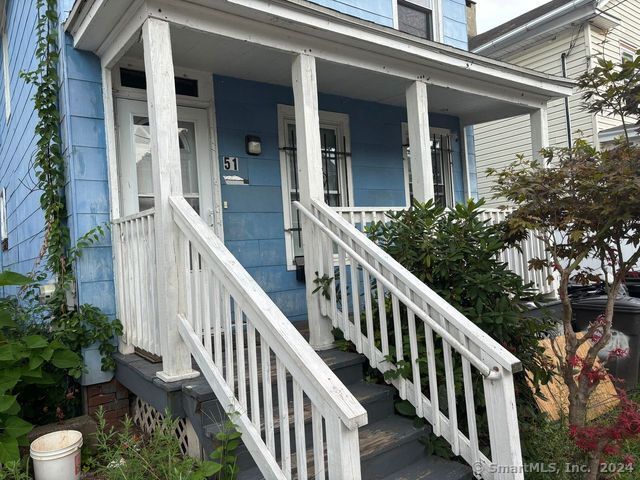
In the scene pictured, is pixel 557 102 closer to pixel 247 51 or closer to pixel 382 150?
pixel 382 150

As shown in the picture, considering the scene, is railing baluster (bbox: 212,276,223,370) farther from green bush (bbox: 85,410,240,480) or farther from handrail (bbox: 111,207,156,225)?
handrail (bbox: 111,207,156,225)

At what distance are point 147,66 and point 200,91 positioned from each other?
1430 mm

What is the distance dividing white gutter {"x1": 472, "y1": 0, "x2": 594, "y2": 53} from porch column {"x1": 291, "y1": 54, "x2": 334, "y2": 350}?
718cm

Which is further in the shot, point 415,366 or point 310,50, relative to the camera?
point 310,50

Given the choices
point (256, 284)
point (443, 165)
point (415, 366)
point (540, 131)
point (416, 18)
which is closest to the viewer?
point (256, 284)

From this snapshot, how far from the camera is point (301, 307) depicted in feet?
16.2

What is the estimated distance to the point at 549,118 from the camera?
959 centimetres

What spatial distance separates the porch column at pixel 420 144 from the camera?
14.5 feet

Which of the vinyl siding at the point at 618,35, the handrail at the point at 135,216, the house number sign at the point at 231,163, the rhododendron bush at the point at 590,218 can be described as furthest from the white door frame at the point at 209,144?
the vinyl siding at the point at 618,35

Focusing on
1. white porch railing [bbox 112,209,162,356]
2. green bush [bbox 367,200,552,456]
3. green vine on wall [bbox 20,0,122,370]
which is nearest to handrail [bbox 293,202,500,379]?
green bush [bbox 367,200,552,456]

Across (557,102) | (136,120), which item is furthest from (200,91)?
(557,102)

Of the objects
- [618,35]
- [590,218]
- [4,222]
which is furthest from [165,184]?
[618,35]

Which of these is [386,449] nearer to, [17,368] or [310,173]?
[310,173]

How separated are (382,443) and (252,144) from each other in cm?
305
